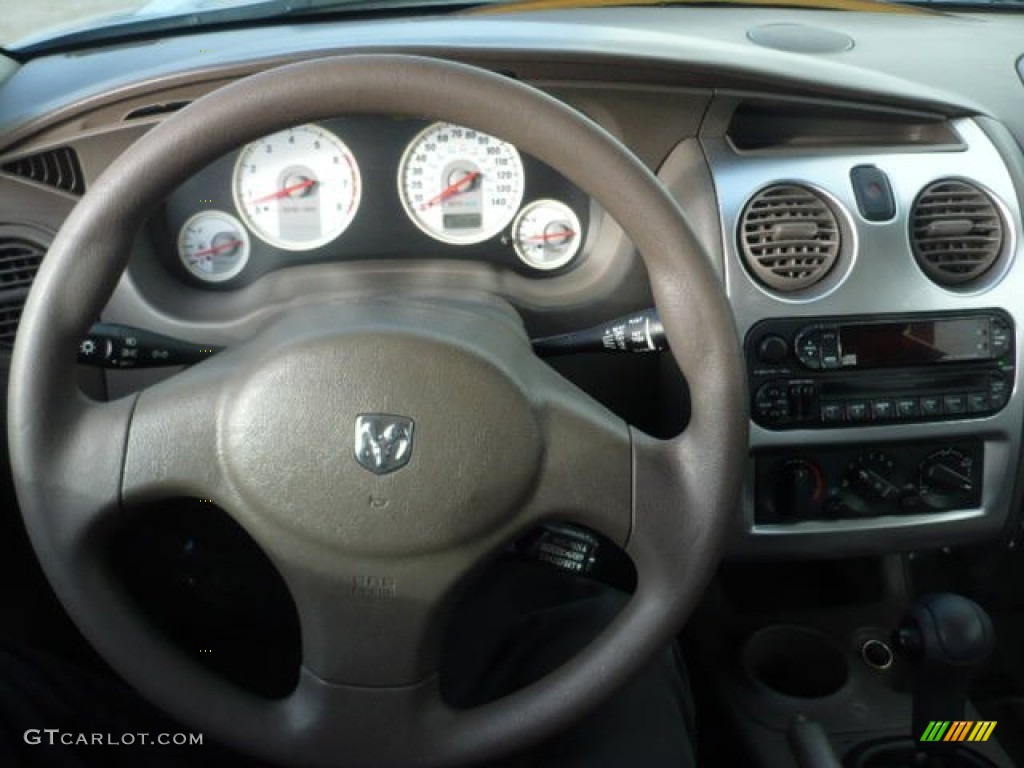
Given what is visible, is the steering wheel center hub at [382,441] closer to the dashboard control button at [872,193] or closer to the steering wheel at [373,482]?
the steering wheel at [373,482]

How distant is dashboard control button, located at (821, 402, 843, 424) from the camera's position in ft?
5.07

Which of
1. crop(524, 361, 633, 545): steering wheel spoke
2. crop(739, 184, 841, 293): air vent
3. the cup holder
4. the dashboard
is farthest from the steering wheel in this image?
the cup holder

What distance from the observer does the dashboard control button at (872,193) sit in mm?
1515

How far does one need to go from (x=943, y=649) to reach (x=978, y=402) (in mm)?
358

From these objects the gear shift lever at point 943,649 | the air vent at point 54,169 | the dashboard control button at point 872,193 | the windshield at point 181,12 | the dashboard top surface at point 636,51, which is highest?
the windshield at point 181,12

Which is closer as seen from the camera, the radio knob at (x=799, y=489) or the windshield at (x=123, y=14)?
the radio knob at (x=799, y=489)

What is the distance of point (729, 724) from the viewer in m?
1.81

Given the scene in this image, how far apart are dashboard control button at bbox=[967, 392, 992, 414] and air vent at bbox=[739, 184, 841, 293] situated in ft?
0.93

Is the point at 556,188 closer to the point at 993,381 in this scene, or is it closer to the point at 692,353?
the point at 692,353

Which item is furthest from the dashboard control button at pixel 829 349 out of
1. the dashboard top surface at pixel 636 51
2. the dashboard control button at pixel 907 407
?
the dashboard top surface at pixel 636 51

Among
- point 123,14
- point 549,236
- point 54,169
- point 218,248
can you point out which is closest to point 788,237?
point 549,236

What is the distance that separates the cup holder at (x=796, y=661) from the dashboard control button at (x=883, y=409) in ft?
1.68

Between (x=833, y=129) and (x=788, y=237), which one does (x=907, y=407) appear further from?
(x=833, y=129)

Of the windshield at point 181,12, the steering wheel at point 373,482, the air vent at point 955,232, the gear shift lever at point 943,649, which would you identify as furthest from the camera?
the windshield at point 181,12
